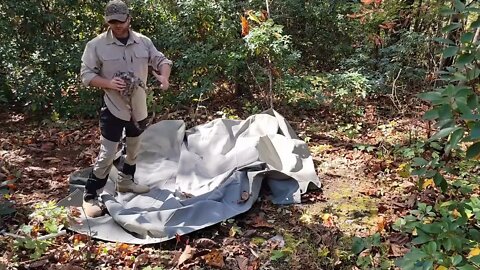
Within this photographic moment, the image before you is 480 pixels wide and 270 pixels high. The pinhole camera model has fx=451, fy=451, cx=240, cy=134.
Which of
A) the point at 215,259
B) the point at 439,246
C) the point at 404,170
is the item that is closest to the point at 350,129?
the point at 404,170

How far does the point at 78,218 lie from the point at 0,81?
342cm

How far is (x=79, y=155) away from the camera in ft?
16.4

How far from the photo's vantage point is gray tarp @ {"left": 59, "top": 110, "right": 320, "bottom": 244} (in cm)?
350

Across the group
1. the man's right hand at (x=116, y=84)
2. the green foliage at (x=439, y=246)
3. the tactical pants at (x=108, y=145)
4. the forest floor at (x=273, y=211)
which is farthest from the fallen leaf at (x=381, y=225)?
the man's right hand at (x=116, y=84)

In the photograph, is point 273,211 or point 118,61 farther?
point 273,211

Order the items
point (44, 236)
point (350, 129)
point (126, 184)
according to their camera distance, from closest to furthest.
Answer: point (44, 236) → point (126, 184) → point (350, 129)

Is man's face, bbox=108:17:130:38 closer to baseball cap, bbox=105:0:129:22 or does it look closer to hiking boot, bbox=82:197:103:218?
baseball cap, bbox=105:0:129:22

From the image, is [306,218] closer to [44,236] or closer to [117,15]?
[44,236]

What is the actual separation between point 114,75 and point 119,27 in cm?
36

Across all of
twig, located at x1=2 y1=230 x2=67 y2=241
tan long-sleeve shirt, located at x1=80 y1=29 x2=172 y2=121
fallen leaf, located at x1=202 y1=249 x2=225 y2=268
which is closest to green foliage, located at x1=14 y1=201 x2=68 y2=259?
twig, located at x1=2 y1=230 x2=67 y2=241

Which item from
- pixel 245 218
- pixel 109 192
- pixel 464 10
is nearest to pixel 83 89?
pixel 109 192

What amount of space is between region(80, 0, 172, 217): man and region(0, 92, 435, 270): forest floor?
568 millimetres

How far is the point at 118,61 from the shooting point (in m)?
3.43

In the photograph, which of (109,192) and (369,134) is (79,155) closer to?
(109,192)
